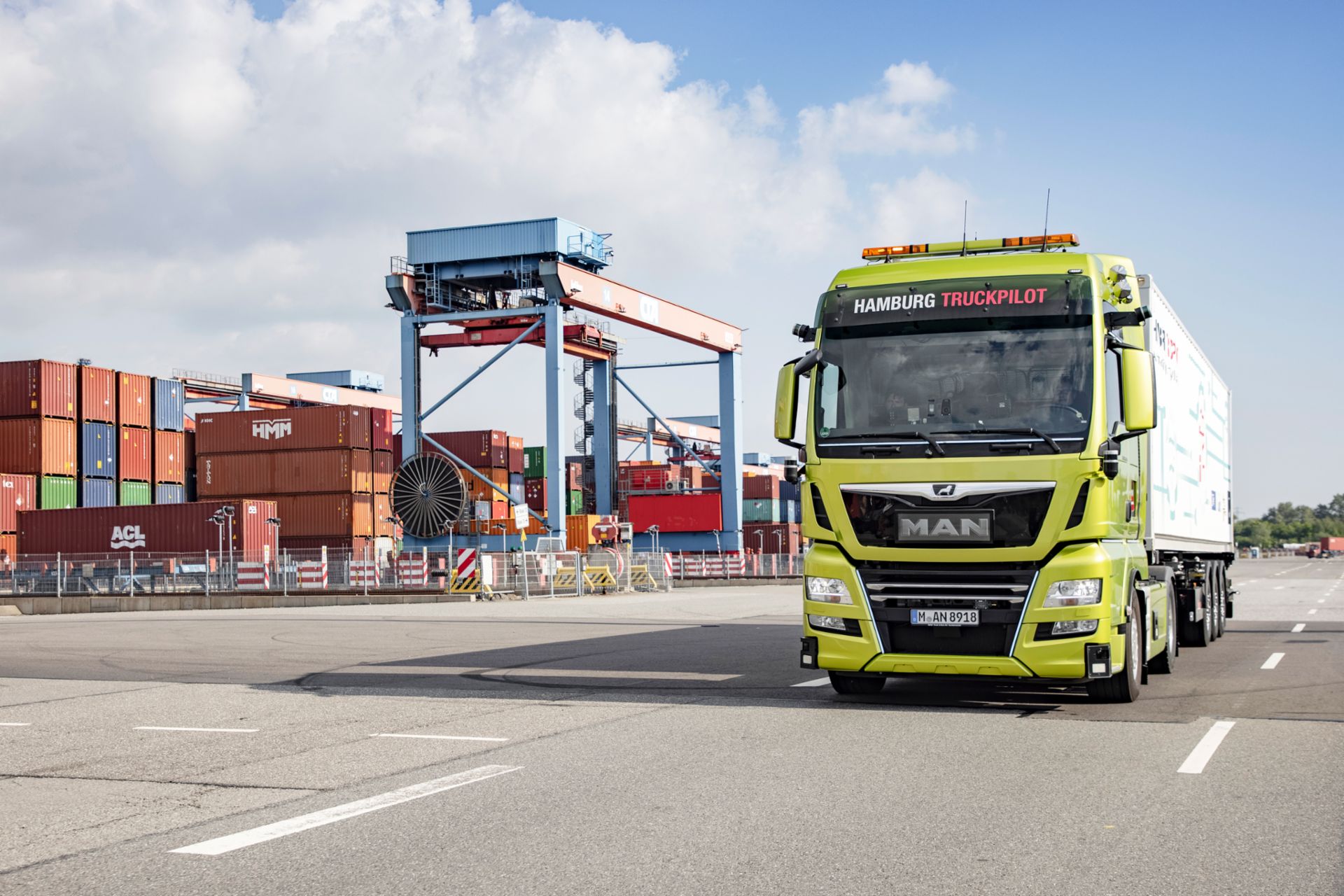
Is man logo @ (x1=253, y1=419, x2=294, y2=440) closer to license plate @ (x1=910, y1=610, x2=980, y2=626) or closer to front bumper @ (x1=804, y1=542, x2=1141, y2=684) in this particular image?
front bumper @ (x1=804, y1=542, x2=1141, y2=684)

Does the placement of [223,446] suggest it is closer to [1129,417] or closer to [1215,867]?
[1129,417]

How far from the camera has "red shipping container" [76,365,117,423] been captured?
161 ft

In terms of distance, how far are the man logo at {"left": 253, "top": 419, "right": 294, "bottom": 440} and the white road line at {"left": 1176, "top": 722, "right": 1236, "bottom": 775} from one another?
150 feet

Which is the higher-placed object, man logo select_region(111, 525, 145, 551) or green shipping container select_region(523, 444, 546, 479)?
green shipping container select_region(523, 444, 546, 479)

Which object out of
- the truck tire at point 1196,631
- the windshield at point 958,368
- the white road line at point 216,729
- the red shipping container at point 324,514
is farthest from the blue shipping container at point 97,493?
the windshield at point 958,368

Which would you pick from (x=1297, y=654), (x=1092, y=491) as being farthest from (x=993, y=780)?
(x=1297, y=654)

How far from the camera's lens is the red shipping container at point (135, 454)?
51250 millimetres

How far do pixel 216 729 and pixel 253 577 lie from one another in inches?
1214

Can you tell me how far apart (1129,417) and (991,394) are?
956 mm

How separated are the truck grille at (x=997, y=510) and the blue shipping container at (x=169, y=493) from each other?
162 ft

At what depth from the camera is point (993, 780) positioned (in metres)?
6.88

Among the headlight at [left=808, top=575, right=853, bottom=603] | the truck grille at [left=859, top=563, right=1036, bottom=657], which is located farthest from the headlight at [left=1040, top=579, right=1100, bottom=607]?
the headlight at [left=808, top=575, right=853, bottom=603]

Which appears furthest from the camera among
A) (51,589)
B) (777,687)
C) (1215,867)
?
(51,589)

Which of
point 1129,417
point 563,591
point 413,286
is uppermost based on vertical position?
point 413,286
